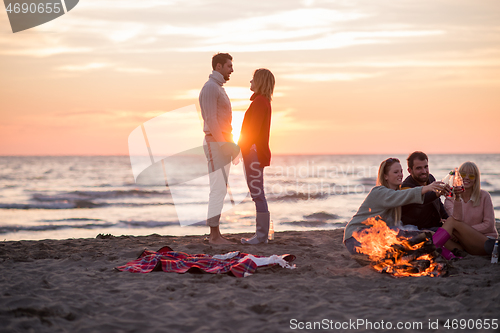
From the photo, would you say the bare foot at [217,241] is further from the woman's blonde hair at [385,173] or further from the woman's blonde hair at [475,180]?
the woman's blonde hair at [475,180]

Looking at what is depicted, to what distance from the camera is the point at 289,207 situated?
12.9 meters

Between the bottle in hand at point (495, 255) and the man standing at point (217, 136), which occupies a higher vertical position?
the man standing at point (217, 136)

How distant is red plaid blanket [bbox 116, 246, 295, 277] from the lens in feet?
13.9

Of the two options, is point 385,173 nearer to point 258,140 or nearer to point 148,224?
point 258,140

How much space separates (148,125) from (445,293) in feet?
25.2

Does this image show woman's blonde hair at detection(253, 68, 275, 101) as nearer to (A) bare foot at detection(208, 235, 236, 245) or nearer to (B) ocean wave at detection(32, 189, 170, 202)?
(A) bare foot at detection(208, 235, 236, 245)

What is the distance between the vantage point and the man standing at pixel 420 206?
4.67 m

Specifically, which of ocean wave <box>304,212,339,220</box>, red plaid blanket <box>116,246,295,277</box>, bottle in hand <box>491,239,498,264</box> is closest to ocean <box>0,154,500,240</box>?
ocean wave <box>304,212,339,220</box>

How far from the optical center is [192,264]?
4449 mm

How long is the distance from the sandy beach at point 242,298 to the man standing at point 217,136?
1521 millimetres

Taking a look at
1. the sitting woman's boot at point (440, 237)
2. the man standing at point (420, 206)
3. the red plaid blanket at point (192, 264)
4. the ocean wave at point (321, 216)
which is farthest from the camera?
the ocean wave at point (321, 216)

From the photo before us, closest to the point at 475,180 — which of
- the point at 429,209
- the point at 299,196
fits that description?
the point at 429,209

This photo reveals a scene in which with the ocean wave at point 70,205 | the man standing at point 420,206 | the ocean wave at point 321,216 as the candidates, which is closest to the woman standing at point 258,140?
the man standing at point 420,206

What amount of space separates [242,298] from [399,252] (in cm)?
180
